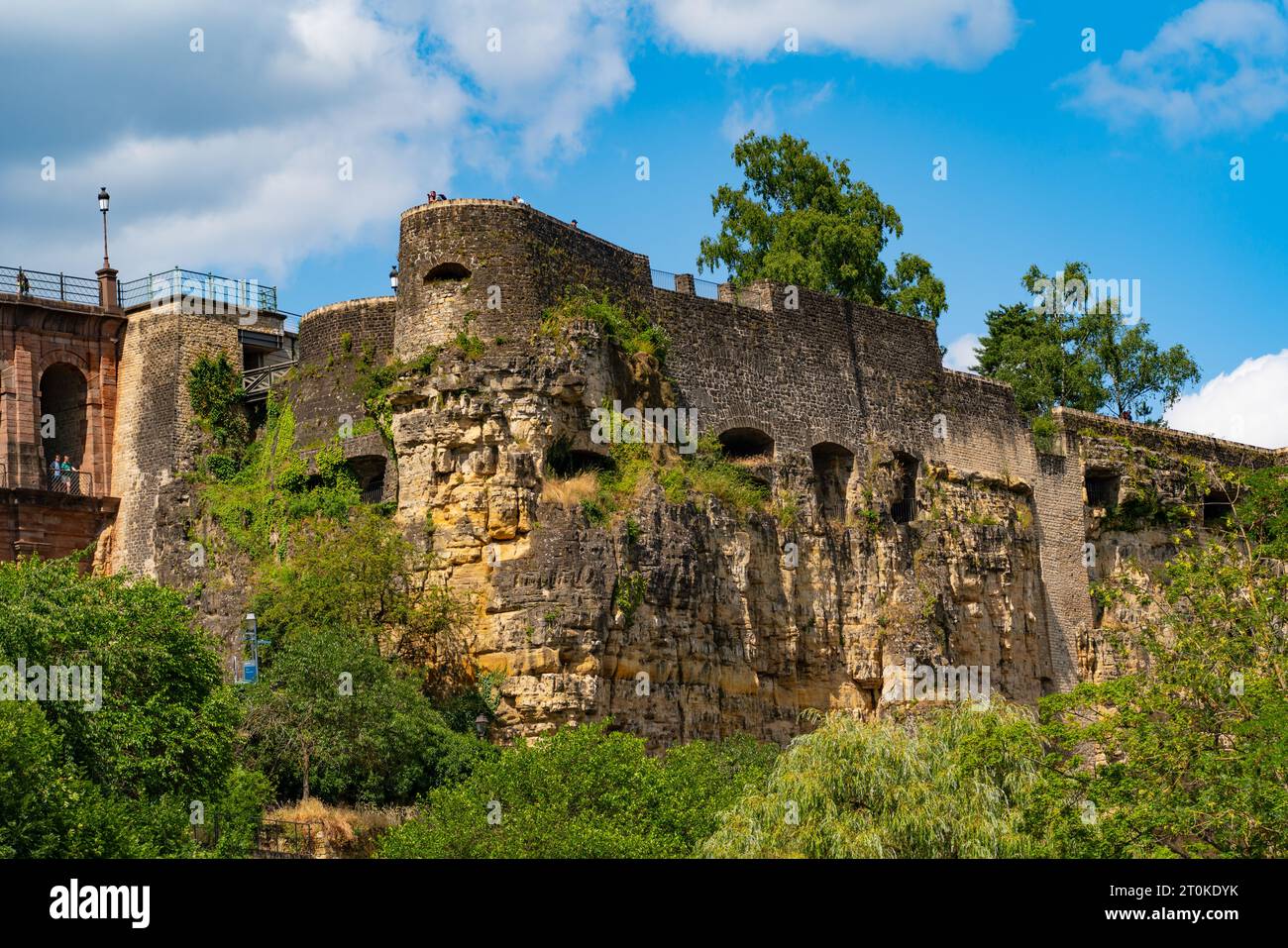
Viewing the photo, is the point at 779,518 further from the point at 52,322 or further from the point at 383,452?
the point at 52,322

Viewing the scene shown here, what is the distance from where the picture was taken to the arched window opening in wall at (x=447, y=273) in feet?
128

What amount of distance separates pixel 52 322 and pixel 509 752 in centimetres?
1575

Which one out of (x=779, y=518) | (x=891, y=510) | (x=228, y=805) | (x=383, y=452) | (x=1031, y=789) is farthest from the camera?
(x=891, y=510)

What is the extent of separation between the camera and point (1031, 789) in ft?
93.9

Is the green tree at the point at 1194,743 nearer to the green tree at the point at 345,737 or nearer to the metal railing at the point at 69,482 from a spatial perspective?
the green tree at the point at 345,737

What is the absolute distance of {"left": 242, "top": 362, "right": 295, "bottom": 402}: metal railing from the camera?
42.9 metres

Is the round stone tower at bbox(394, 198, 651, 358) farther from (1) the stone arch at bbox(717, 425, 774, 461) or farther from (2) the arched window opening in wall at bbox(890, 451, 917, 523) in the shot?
(2) the arched window opening in wall at bbox(890, 451, 917, 523)

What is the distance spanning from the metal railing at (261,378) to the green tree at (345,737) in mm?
9530

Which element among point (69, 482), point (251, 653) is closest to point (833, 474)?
point (251, 653)

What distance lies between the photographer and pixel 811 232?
53719 mm

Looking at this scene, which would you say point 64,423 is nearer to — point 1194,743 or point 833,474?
point 833,474
